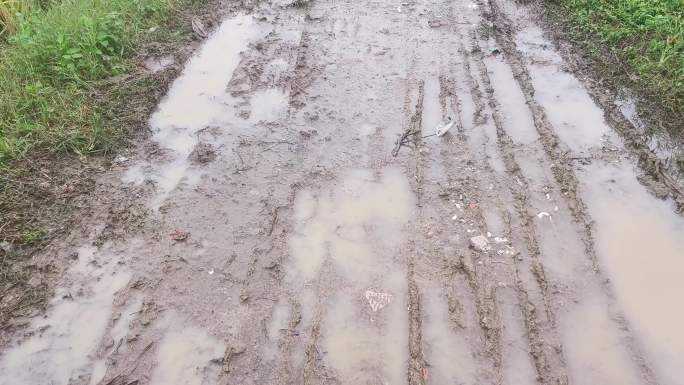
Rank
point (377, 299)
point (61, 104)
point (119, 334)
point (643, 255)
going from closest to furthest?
point (119, 334) → point (377, 299) → point (643, 255) → point (61, 104)

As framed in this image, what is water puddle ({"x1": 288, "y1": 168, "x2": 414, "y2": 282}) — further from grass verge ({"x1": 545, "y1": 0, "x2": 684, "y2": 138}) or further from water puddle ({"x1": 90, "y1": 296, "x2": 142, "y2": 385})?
grass verge ({"x1": 545, "y1": 0, "x2": 684, "y2": 138})

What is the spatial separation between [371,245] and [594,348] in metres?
1.58

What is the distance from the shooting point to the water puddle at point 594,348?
2990 mm

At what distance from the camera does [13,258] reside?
364 cm

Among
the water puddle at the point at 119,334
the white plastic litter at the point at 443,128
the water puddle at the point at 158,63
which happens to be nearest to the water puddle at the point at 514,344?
the white plastic litter at the point at 443,128

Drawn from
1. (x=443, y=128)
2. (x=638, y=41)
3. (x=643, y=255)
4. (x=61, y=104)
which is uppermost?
(x=61, y=104)

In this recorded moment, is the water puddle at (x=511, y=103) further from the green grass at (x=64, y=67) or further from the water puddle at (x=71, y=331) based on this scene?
the green grass at (x=64, y=67)

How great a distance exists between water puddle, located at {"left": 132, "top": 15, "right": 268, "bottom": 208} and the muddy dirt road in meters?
0.03

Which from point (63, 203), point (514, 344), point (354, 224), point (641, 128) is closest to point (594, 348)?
point (514, 344)

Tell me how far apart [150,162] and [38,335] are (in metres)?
1.77

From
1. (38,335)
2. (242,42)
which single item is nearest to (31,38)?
(242,42)

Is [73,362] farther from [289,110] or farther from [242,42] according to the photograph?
[242,42]

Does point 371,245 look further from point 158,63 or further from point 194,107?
point 158,63

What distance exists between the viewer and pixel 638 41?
19.3 ft
